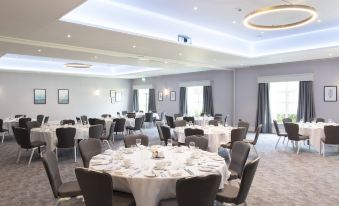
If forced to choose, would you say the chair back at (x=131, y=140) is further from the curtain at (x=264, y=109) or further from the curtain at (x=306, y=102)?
the curtain at (x=264, y=109)

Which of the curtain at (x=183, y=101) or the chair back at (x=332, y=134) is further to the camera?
the curtain at (x=183, y=101)

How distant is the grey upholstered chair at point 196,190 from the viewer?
249 centimetres

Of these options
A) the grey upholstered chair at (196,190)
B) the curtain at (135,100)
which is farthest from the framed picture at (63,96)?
the grey upholstered chair at (196,190)

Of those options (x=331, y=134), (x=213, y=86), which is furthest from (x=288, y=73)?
(x=331, y=134)


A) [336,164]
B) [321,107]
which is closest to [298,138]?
[336,164]

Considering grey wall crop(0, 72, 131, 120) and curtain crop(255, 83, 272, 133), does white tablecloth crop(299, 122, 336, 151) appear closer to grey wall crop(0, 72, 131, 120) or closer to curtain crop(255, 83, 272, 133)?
curtain crop(255, 83, 272, 133)

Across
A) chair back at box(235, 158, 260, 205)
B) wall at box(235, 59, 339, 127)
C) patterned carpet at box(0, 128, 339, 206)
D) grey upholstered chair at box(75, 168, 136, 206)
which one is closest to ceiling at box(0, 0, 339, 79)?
wall at box(235, 59, 339, 127)

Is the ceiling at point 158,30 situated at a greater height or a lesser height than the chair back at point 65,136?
greater

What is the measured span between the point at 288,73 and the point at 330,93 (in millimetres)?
1819

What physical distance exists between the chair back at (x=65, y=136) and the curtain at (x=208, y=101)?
876 cm

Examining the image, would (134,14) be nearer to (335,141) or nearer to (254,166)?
(254,166)

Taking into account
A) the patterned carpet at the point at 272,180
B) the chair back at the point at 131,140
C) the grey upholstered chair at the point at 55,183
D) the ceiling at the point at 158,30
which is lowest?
the patterned carpet at the point at 272,180

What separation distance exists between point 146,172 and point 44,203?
6.87 feet

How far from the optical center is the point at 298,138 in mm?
7531
